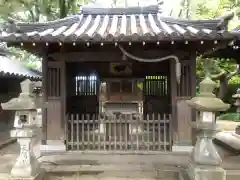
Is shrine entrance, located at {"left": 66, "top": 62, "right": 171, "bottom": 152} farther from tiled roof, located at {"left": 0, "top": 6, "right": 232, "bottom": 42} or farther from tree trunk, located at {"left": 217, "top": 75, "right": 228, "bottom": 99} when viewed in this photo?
tree trunk, located at {"left": 217, "top": 75, "right": 228, "bottom": 99}

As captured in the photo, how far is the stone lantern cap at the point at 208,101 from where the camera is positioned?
550 cm

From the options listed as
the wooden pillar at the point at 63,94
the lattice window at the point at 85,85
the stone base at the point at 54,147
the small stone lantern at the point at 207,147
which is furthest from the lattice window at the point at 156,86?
the small stone lantern at the point at 207,147

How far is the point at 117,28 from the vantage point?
853cm

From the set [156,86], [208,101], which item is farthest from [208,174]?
[156,86]

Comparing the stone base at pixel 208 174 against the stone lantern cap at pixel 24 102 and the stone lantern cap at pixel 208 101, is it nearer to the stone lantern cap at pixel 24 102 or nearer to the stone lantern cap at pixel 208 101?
the stone lantern cap at pixel 208 101

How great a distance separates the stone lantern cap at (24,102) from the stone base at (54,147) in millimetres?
2493

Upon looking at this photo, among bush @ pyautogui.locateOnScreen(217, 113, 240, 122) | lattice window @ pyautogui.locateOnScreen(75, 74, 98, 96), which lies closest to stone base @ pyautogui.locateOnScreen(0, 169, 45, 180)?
lattice window @ pyautogui.locateOnScreen(75, 74, 98, 96)

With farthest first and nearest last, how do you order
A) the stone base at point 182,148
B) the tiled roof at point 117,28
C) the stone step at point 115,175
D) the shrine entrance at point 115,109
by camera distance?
the shrine entrance at point 115,109
the stone base at point 182,148
the tiled roof at point 117,28
the stone step at point 115,175

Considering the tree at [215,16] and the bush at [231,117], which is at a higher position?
the tree at [215,16]

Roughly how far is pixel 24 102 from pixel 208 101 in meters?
3.71

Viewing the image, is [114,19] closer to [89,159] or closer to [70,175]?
[89,159]

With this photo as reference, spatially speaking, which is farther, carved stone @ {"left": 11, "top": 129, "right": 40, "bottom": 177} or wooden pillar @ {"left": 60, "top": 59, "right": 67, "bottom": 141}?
wooden pillar @ {"left": 60, "top": 59, "right": 67, "bottom": 141}

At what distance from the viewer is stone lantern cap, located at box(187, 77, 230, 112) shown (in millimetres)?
5500

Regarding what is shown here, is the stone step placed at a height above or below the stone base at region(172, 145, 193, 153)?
below
